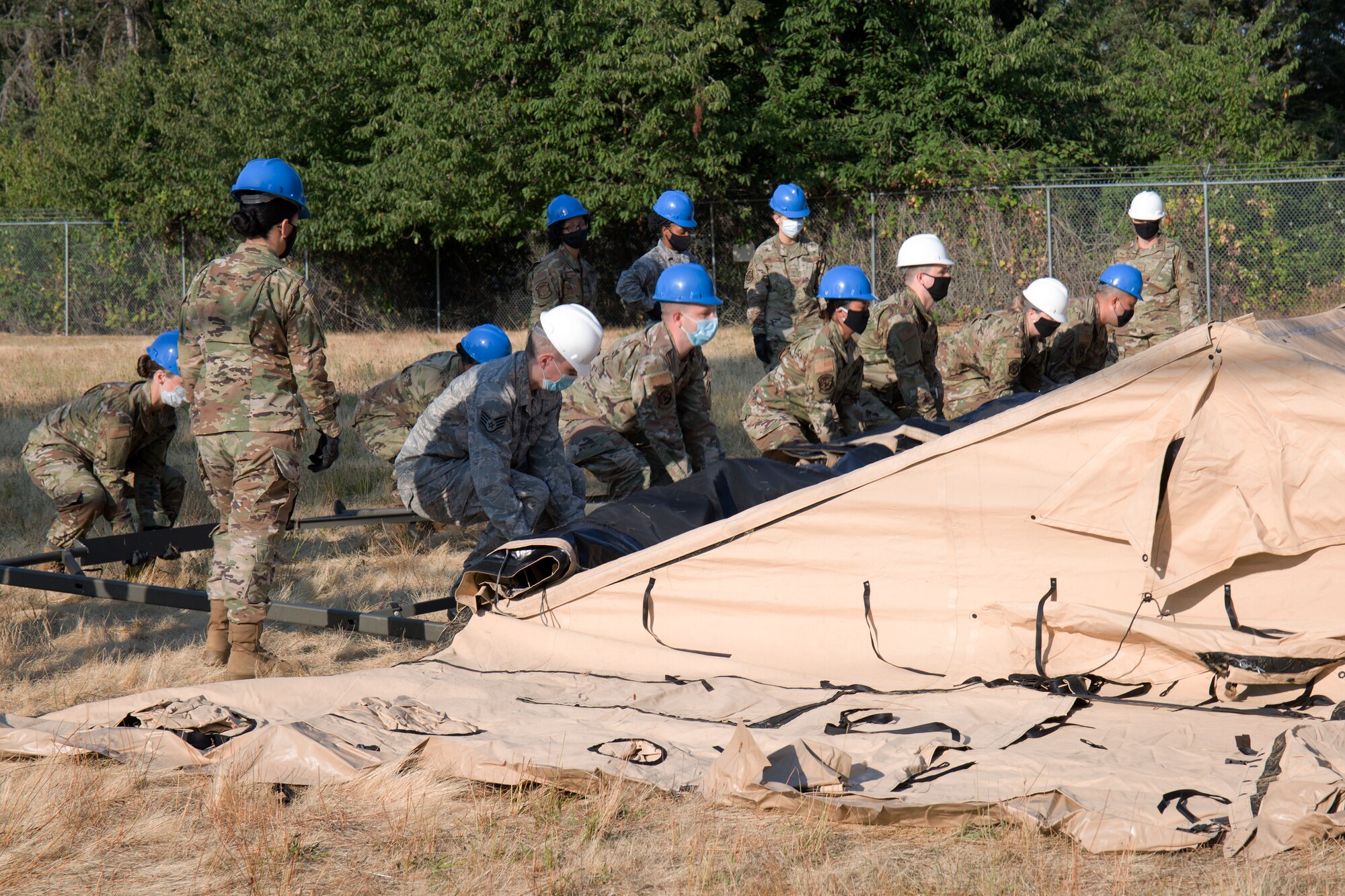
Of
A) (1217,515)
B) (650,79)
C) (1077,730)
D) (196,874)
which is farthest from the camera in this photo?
(650,79)

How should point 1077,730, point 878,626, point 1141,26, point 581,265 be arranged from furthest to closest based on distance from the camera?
1. point 1141,26
2. point 581,265
3. point 878,626
4. point 1077,730

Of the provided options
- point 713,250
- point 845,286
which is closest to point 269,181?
point 845,286

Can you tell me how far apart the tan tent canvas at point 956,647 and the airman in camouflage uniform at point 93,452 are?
2784mm

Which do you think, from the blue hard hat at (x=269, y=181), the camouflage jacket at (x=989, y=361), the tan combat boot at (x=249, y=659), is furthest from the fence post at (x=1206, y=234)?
the tan combat boot at (x=249, y=659)

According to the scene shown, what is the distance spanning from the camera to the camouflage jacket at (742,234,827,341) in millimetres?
9555

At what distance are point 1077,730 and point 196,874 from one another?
233 centimetres

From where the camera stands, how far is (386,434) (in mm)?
7090

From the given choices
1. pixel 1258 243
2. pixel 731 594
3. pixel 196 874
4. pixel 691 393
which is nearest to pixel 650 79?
pixel 1258 243

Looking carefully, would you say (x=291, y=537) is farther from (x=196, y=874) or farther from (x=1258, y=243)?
(x=1258, y=243)

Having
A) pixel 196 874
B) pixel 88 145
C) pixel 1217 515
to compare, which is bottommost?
pixel 196 874

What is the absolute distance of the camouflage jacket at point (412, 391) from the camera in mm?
7078

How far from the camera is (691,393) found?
680 centimetres

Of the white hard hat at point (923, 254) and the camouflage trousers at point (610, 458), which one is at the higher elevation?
the white hard hat at point (923, 254)

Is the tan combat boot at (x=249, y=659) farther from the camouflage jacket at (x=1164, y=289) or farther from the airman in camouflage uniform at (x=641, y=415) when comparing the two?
the camouflage jacket at (x=1164, y=289)
